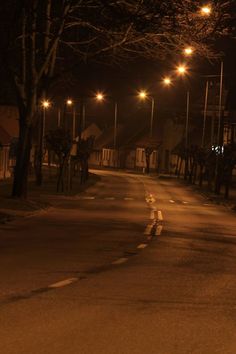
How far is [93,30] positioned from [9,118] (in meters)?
40.6

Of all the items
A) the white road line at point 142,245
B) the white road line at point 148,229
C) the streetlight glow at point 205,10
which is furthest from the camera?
the streetlight glow at point 205,10

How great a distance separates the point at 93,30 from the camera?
105 feet

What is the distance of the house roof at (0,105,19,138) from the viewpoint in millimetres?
70188

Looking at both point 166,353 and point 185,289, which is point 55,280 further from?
point 166,353

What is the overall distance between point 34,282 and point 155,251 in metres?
6.17

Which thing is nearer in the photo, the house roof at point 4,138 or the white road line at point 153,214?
the white road line at point 153,214

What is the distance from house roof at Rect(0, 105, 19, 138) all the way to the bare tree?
34543mm

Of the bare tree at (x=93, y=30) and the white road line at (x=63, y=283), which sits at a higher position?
the bare tree at (x=93, y=30)

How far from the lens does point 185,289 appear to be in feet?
40.1

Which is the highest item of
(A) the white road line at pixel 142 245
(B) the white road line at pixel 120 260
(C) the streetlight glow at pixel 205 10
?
(C) the streetlight glow at pixel 205 10

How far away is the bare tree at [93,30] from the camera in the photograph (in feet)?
91.8

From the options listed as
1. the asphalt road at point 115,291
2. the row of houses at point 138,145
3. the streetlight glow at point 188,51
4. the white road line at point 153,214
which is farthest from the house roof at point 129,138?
the asphalt road at point 115,291

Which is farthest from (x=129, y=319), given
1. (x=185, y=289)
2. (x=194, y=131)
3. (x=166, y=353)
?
(x=194, y=131)

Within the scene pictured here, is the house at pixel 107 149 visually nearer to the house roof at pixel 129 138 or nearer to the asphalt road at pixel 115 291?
the house roof at pixel 129 138
